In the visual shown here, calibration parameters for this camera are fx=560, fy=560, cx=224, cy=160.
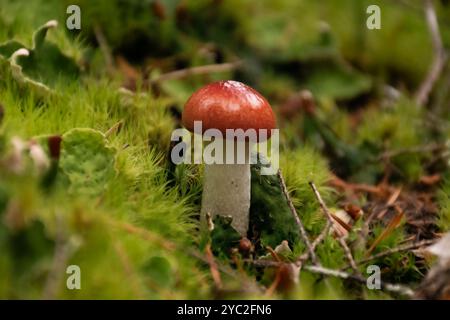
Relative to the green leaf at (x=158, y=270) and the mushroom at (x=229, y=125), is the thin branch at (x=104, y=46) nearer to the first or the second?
the mushroom at (x=229, y=125)

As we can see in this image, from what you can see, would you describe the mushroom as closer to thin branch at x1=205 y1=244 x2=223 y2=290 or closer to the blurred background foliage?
the blurred background foliage

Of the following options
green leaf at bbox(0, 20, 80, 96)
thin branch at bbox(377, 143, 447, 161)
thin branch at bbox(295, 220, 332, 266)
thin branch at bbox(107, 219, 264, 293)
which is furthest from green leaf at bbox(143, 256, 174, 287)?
thin branch at bbox(377, 143, 447, 161)

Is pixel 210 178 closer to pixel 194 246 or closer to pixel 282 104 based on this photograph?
pixel 194 246

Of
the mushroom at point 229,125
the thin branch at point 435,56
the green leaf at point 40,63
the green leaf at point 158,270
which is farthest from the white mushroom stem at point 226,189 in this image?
the thin branch at point 435,56

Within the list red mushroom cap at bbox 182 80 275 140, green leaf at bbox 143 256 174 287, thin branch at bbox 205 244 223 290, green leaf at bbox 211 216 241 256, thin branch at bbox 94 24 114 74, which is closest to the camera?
green leaf at bbox 143 256 174 287

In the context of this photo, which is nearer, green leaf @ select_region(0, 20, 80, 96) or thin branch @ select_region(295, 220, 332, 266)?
thin branch @ select_region(295, 220, 332, 266)
